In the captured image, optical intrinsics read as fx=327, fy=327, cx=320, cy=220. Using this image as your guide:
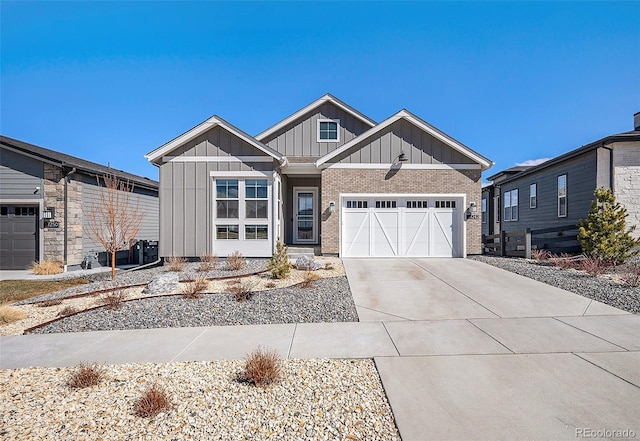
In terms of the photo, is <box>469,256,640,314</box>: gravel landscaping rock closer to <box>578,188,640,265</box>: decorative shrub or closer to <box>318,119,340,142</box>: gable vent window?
<box>578,188,640,265</box>: decorative shrub

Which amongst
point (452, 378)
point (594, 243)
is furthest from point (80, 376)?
point (594, 243)

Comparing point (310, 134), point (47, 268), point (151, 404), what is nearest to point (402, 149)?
point (310, 134)

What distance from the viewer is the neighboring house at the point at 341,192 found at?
40.7 ft

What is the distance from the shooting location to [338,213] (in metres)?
12.9

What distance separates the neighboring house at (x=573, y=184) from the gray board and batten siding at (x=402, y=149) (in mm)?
Answer: 5026

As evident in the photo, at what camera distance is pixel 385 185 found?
1297cm

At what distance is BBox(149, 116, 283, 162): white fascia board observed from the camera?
480 inches

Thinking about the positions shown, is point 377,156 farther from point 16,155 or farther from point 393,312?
point 16,155

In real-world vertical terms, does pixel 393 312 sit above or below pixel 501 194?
below

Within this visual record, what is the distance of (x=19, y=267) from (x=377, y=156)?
14.8 metres

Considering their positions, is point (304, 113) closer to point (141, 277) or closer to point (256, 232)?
point (256, 232)

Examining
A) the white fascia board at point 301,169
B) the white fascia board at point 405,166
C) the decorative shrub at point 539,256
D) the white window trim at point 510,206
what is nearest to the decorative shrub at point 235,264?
the white fascia board at point 301,169

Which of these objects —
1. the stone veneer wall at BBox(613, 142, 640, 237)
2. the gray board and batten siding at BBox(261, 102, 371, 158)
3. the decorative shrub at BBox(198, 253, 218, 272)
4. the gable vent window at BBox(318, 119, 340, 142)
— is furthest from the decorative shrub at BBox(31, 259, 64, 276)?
the stone veneer wall at BBox(613, 142, 640, 237)

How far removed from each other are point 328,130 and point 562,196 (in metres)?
11.4
